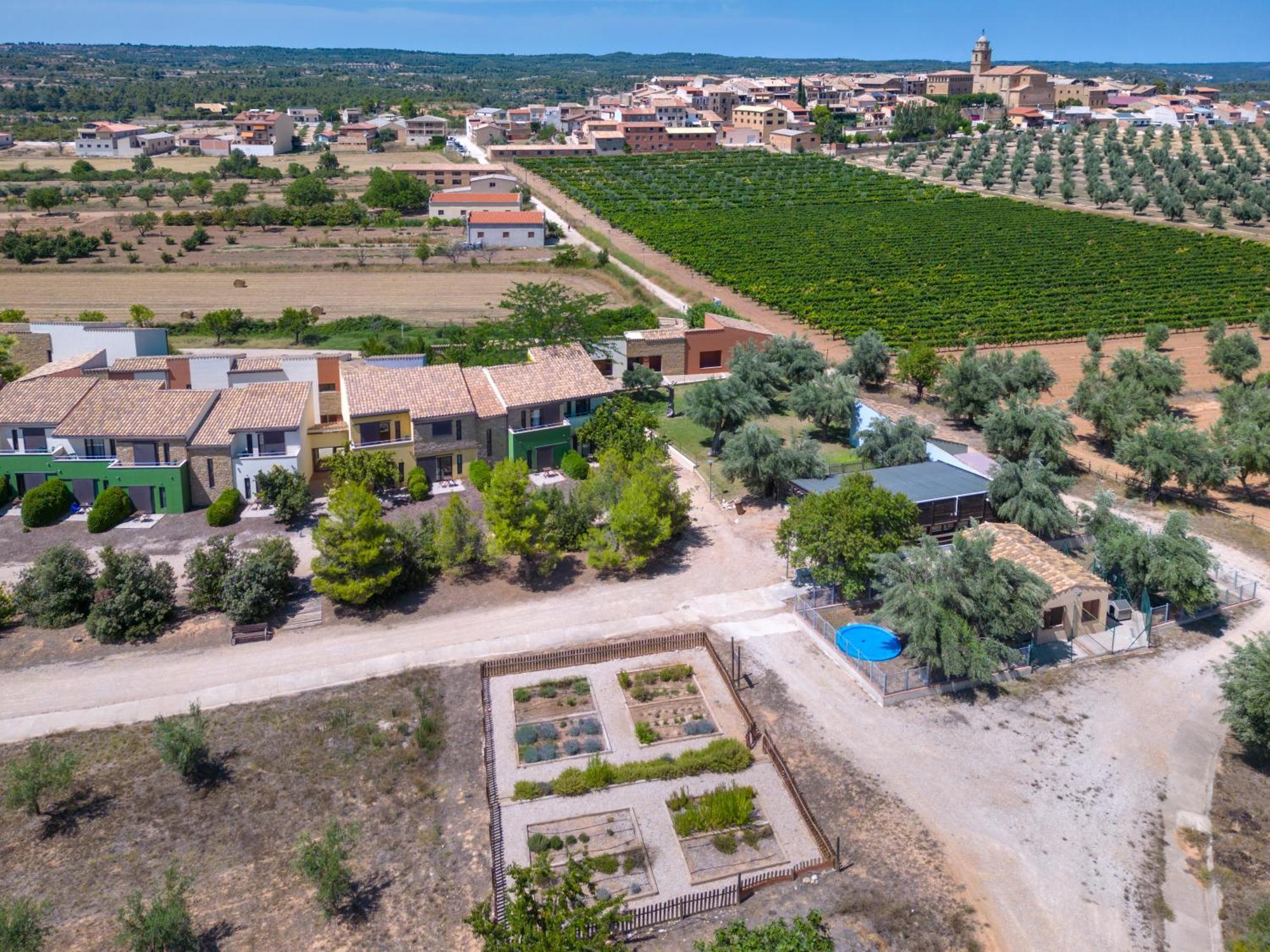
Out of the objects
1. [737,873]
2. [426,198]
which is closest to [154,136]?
[426,198]

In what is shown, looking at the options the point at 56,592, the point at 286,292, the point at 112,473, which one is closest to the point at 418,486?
the point at 112,473

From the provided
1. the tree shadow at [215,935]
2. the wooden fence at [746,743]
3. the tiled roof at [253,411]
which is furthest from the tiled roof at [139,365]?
the tree shadow at [215,935]

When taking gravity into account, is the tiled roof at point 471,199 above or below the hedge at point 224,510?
above

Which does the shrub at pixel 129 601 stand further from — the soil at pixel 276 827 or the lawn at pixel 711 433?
the lawn at pixel 711 433

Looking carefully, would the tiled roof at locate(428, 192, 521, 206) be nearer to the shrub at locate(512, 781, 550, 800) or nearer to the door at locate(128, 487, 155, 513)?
the door at locate(128, 487, 155, 513)

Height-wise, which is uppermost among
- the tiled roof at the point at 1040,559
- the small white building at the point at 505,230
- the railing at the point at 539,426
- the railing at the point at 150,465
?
the small white building at the point at 505,230

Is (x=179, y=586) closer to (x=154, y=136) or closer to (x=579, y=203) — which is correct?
(x=579, y=203)

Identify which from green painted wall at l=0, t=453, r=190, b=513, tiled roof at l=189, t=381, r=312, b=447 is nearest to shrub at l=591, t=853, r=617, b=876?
tiled roof at l=189, t=381, r=312, b=447
